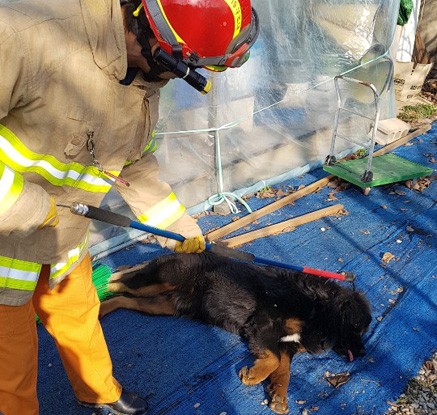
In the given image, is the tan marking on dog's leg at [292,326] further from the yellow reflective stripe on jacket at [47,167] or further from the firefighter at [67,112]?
the yellow reflective stripe on jacket at [47,167]

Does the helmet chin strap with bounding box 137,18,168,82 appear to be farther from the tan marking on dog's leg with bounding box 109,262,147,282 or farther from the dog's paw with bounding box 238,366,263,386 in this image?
the tan marking on dog's leg with bounding box 109,262,147,282

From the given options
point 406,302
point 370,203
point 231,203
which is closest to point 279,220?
point 231,203

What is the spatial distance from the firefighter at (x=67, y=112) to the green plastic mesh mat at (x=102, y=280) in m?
1.45

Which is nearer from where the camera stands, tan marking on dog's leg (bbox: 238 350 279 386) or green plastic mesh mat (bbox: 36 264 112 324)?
→ tan marking on dog's leg (bbox: 238 350 279 386)

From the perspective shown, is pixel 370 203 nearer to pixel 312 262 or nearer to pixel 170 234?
pixel 312 262

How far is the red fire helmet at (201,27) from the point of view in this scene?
1804 mm

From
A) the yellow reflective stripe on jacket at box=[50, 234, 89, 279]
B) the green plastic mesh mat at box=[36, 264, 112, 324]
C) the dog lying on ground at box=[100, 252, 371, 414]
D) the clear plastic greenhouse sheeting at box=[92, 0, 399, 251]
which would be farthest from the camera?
the clear plastic greenhouse sheeting at box=[92, 0, 399, 251]

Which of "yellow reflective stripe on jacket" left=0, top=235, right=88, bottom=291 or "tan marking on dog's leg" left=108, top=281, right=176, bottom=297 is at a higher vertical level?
"yellow reflective stripe on jacket" left=0, top=235, right=88, bottom=291

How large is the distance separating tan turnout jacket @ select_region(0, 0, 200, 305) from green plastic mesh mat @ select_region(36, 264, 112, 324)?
5.39ft

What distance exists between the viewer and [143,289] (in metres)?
3.91

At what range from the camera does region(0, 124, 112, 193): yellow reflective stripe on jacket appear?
1847 mm

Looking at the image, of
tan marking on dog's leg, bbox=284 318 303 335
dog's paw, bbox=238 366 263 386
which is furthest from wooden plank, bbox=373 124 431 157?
dog's paw, bbox=238 366 263 386

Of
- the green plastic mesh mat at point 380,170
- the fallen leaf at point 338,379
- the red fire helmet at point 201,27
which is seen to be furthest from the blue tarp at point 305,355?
the red fire helmet at point 201,27

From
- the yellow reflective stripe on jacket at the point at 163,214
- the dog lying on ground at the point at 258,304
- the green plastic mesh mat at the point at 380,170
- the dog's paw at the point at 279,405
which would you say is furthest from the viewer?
the green plastic mesh mat at the point at 380,170
